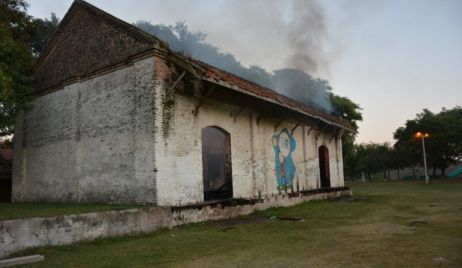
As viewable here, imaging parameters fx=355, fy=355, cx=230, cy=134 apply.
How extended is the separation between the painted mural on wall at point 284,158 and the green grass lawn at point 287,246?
4632mm

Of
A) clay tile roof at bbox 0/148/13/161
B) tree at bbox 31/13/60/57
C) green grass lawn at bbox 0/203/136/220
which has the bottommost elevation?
green grass lawn at bbox 0/203/136/220

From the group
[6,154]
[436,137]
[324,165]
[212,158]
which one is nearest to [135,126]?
[212,158]

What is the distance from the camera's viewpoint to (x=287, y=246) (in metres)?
6.64

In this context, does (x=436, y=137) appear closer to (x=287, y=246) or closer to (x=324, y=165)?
(x=324, y=165)

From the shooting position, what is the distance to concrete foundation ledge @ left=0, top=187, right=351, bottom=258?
20.7ft

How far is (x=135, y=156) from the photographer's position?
9.81 m

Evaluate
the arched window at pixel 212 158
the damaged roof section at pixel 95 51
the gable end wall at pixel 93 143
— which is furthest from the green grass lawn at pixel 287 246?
the arched window at pixel 212 158

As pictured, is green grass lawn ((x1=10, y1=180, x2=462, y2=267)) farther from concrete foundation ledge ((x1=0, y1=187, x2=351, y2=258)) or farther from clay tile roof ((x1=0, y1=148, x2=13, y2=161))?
clay tile roof ((x1=0, y1=148, x2=13, y2=161))

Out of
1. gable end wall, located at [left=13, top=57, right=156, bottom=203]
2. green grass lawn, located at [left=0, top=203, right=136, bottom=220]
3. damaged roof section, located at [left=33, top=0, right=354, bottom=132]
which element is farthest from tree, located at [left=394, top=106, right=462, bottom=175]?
green grass lawn, located at [left=0, top=203, right=136, bottom=220]

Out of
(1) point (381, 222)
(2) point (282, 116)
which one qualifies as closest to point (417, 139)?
(2) point (282, 116)

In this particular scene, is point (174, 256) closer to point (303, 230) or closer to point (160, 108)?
point (303, 230)

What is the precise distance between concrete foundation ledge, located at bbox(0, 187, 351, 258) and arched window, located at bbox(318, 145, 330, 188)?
8.60 m

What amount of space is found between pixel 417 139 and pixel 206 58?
28.4 m

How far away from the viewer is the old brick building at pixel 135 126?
9773mm
